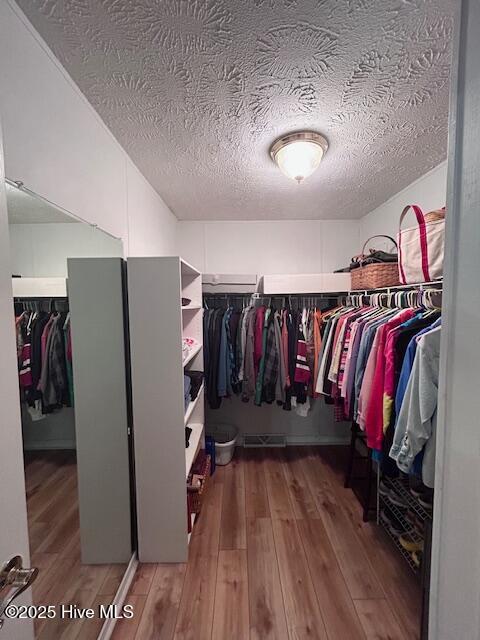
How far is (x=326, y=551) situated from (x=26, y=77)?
8.59 ft

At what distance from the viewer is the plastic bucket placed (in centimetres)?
244

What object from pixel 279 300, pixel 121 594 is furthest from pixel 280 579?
pixel 279 300

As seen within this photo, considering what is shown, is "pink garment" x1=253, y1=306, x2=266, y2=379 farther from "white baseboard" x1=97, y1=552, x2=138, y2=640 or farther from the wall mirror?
"white baseboard" x1=97, y1=552, x2=138, y2=640

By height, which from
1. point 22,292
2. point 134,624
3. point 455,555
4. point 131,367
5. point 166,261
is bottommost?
point 134,624

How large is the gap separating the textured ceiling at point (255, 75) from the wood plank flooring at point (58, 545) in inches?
54.5

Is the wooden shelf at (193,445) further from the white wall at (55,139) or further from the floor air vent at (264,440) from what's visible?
the white wall at (55,139)

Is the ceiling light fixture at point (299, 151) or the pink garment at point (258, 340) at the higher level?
the ceiling light fixture at point (299, 151)

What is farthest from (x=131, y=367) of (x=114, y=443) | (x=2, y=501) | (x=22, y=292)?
(x=2, y=501)

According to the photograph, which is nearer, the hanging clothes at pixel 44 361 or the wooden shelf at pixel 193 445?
the hanging clothes at pixel 44 361

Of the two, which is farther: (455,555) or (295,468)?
(295,468)

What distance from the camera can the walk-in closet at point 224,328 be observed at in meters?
0.56

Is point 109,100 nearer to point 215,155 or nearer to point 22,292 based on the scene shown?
point 215,155

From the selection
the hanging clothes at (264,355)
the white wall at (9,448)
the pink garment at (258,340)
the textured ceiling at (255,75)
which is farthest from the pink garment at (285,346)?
the white wall at (9,448)

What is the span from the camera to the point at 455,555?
0.51m
